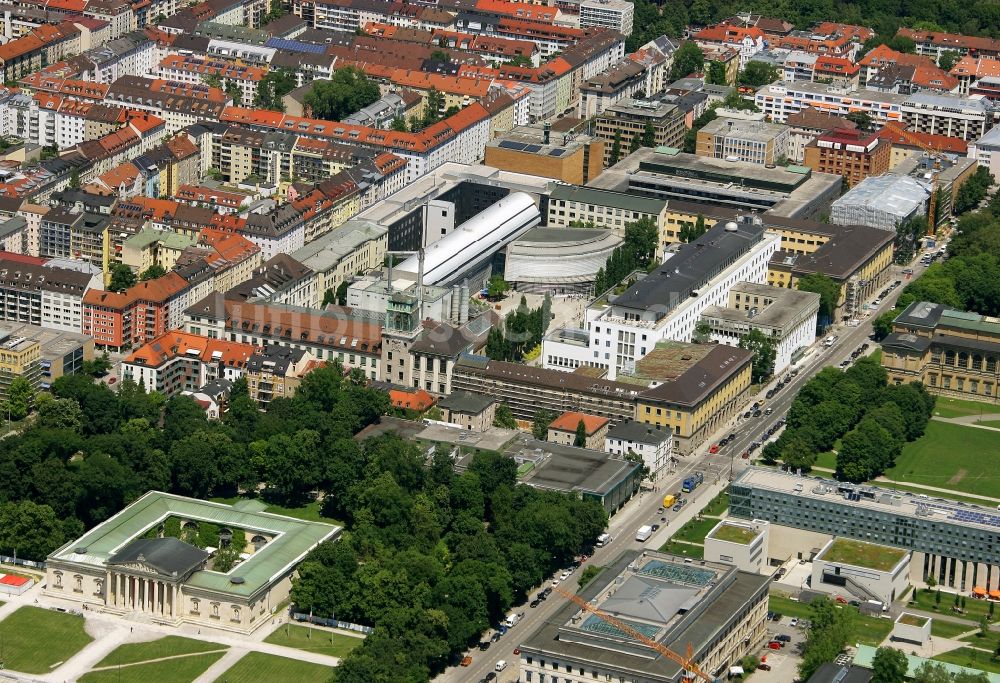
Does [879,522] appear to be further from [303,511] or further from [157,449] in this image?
[157,449]

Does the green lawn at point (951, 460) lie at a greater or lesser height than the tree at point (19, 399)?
greater

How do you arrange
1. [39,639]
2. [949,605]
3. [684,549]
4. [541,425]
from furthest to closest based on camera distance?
1. [541,425]
2. [684,549]
3. [949,605]
4. [39,639]

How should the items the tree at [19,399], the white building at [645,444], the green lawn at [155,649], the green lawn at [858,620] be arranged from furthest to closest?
the tree at [19,399] < the white building at [645,444] < the green lawn at [858,620] < the green lawn at [155,649]

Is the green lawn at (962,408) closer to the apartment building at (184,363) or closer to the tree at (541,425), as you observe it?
the tree at (541,425)

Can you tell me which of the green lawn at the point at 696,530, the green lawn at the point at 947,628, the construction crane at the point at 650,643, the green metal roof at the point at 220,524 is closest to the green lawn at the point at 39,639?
the green metal roof at the point at 220,524

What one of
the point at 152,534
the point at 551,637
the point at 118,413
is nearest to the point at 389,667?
the point at 551,637

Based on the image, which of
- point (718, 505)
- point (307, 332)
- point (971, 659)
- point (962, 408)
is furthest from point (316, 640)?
point (962, 408)

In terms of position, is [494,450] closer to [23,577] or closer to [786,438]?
[786,438]
